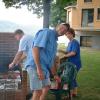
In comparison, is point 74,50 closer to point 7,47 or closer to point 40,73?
point 7,47

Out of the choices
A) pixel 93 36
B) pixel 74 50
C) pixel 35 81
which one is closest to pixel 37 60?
pixel 35 81

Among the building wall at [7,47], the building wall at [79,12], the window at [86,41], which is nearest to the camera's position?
the building wall at [7,47]

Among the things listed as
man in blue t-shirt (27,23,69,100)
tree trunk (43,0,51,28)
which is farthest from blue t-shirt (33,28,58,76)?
tree trunk (43,0,51,28)

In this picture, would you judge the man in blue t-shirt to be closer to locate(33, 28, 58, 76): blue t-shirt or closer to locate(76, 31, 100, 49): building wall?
locate(33, 28, 58, 76): blue t-shirt

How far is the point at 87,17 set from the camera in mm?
46188

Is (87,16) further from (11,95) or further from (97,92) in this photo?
(11,95)

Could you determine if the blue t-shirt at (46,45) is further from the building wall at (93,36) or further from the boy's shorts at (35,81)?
the building wall at (93,36)

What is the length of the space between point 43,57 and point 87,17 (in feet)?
133

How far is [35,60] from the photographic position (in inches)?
233

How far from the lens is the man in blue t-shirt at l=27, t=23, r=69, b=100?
5922 millimetres

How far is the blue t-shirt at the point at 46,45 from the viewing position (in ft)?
19.5

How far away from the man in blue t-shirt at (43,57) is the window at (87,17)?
132ft

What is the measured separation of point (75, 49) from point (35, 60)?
2.90 metres

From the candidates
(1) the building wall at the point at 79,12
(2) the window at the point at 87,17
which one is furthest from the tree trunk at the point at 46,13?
(2) the window at the point at 87,17
